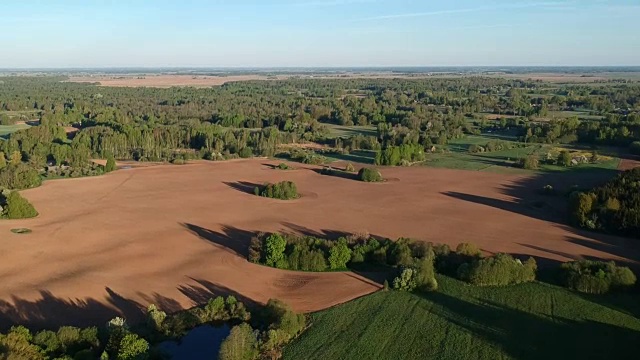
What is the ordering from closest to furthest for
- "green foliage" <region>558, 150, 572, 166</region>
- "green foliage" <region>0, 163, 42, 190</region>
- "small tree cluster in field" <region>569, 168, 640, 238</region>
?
"small tree cluster in field" <region>569, 168, 640, 238</region>, "green foliage" <region>0, 163, 42, 190</region>, "green foliage" <region>558, 150, 572, 166</region>

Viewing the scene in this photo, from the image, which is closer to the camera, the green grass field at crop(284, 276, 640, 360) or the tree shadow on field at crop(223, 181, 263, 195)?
the green grass field at crop(284, 276, 640, 360)

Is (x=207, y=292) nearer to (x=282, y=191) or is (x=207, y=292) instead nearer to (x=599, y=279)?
(x=599, y=279)

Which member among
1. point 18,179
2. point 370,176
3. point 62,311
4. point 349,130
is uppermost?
point 62,311

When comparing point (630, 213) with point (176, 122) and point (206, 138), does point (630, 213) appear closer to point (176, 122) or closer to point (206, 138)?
point (206, 138)

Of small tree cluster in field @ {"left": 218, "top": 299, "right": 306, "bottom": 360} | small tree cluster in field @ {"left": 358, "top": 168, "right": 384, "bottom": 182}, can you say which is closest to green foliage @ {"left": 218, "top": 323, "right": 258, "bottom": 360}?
small tree cluster in field @ {"left": 218, "top": 299, "right": 306, "bottom": 360}

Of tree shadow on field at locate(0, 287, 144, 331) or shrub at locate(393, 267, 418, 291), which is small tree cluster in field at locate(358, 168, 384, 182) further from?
tree shadow on field at locate(0, 287, 144, 331)

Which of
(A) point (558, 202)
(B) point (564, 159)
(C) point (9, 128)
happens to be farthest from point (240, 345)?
(C) point (9, 128)

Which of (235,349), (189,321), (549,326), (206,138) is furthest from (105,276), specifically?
(206,138)
